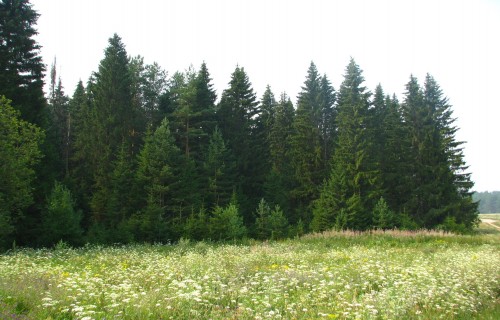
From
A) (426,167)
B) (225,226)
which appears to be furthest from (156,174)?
(426,167)

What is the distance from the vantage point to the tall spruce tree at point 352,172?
3347 cm

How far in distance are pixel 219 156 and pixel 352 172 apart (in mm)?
13884

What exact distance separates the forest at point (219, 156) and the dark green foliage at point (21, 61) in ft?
0.25

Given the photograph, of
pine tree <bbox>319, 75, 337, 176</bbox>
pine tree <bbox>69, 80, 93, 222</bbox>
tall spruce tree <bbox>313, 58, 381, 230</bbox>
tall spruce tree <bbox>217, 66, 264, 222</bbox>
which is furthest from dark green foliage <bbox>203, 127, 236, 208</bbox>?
pine tree <bbox>319, 75, 337, 176</bbox>

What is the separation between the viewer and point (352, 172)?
35531 mm

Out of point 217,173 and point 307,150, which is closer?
point 217,173

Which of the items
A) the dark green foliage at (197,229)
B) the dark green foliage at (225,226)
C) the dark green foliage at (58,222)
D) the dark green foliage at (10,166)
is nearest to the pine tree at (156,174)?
the dark green foliage at (197,229)

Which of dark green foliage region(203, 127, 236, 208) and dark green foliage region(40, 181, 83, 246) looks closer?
dark green foliage region(40, 181, 83, 246)

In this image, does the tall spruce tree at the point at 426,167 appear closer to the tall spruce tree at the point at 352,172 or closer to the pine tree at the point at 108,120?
the tall spruce tree at the point at 352,172

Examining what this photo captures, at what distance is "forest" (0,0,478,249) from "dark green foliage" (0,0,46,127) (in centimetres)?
8

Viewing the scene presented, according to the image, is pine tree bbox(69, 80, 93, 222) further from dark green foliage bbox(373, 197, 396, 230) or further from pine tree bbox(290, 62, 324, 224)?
dark green foliage bbox(373, 197, 396, 230)

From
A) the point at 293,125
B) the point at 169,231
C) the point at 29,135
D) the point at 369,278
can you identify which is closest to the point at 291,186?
the point at 293,125

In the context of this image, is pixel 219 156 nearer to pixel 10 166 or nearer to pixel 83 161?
pixel 83 161

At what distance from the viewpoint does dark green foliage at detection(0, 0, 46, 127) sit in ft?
73.9
